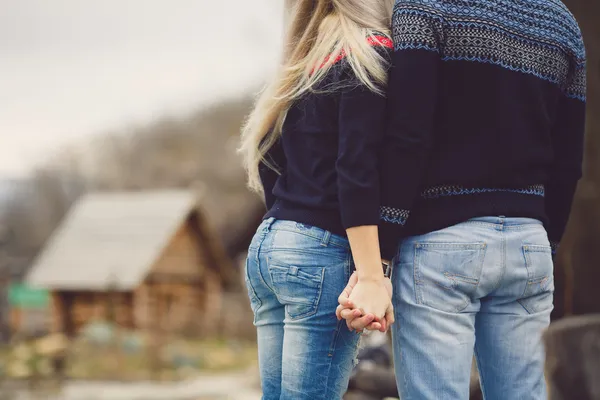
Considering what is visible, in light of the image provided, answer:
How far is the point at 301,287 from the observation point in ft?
5.64

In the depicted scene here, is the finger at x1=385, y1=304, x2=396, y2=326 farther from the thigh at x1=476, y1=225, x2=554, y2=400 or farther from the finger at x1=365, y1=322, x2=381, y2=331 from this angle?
the thigh at x1=476, y1=225, x2=554, y2=400

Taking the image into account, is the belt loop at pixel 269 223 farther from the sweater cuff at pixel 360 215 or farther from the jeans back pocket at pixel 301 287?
the sweater cuff at pixel 360 215

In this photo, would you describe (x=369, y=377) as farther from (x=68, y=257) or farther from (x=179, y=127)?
(x=179, y=127)

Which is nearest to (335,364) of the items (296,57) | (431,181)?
(431,181)

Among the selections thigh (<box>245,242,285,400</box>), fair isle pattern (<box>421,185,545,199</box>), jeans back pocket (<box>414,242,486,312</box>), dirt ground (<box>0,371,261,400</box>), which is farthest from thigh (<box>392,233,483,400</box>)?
dirt ground (<box>0,371,261,400</box>)

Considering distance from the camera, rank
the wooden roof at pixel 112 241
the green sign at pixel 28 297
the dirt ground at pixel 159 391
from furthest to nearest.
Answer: the green sign at pixel 28 297, the wooden roof at pixel 112 241, the dirt ground at pixel 159 391

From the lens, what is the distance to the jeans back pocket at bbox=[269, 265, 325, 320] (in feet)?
5.62

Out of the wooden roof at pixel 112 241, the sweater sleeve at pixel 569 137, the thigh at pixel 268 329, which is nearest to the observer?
the thigh at pixel 268 329

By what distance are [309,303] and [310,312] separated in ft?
0.07

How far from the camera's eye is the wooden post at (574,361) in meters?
1.64

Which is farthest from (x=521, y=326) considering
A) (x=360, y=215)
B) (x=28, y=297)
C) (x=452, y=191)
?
(x=28, y=297)

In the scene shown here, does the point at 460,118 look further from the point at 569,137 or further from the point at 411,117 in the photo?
the point at 569,137

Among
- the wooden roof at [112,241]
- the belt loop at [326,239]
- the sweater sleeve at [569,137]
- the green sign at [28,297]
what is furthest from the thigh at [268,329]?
the green sign at [28,297]

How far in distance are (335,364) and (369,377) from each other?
257 centimetres
